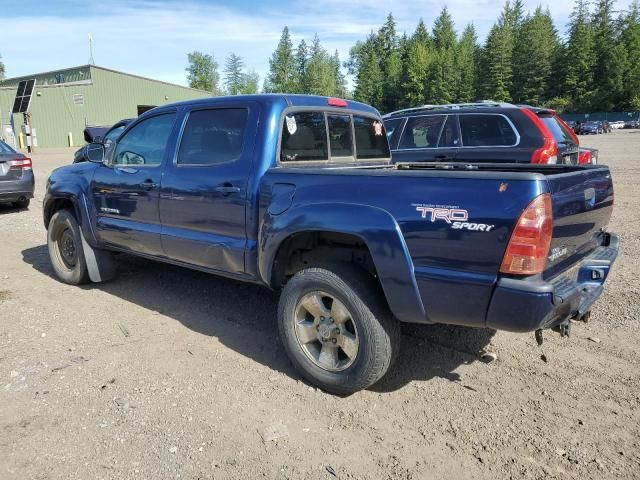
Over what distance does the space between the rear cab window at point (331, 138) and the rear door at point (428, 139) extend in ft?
9.88

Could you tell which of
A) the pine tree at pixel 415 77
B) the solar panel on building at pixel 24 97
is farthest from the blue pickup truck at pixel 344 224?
the pine tree at pixel 415 77

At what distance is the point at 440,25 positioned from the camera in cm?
10475

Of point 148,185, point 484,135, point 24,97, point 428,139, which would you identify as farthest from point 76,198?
point 24,97

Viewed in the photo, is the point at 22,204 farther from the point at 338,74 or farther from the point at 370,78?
the point at 338,74

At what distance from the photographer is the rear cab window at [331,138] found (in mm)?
3791

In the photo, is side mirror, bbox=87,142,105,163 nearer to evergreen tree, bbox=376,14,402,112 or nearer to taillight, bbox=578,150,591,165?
taillight, bbox=578,150,591,165

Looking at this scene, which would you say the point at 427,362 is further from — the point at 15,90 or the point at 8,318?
the point at 15,90

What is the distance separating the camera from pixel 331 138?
13.9ft

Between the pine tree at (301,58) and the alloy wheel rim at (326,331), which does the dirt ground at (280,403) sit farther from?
the pine tree at (301,58)

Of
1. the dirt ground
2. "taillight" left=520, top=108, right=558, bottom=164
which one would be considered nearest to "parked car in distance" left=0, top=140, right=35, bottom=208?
the dirt ground

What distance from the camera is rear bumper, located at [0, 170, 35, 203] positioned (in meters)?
9.95

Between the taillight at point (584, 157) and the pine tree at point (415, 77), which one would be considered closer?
the taillight at point (584, 157)

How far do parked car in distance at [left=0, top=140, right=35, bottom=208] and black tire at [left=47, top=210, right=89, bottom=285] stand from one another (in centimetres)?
532

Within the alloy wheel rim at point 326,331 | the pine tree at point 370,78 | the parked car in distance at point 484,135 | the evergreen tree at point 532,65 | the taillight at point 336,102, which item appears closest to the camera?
the alloy wheel rim at point 326,331
